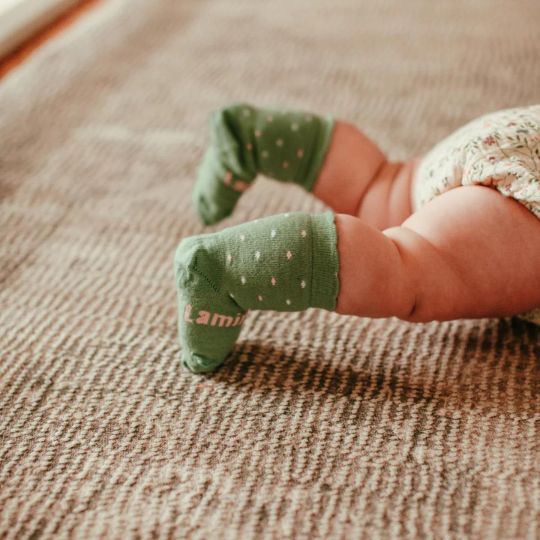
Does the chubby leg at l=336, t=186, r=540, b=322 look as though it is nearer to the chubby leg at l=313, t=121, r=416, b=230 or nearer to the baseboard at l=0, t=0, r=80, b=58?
the chubby leg at l=313, t=121, r=416, b=230

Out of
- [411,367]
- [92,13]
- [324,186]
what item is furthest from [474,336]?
[92,13]

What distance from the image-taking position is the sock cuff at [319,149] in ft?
2.34

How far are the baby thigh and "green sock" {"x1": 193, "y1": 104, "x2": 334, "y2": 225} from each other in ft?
0.59

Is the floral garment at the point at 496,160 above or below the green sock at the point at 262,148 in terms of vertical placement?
below

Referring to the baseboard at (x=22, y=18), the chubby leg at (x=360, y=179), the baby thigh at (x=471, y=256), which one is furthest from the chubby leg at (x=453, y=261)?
the baseboard at (x=22, y=18)

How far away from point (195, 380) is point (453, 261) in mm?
234

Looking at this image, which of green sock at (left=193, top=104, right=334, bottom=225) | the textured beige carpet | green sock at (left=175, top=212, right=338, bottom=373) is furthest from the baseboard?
green sock at (left=175, top=212, right=338, bottom=373)

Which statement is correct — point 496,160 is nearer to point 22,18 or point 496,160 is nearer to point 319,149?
point 319,149

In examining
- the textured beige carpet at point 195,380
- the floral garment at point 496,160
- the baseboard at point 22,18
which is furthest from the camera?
the baseboard at point 22,18

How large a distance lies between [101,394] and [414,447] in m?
0.25

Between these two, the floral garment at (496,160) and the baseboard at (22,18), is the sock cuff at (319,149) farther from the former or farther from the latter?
the baseboard at (22,18)

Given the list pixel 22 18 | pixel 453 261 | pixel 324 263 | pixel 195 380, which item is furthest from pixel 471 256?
pixel 22 18

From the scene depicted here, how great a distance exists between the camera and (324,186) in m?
0.73

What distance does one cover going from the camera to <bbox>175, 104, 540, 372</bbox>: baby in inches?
20.9
